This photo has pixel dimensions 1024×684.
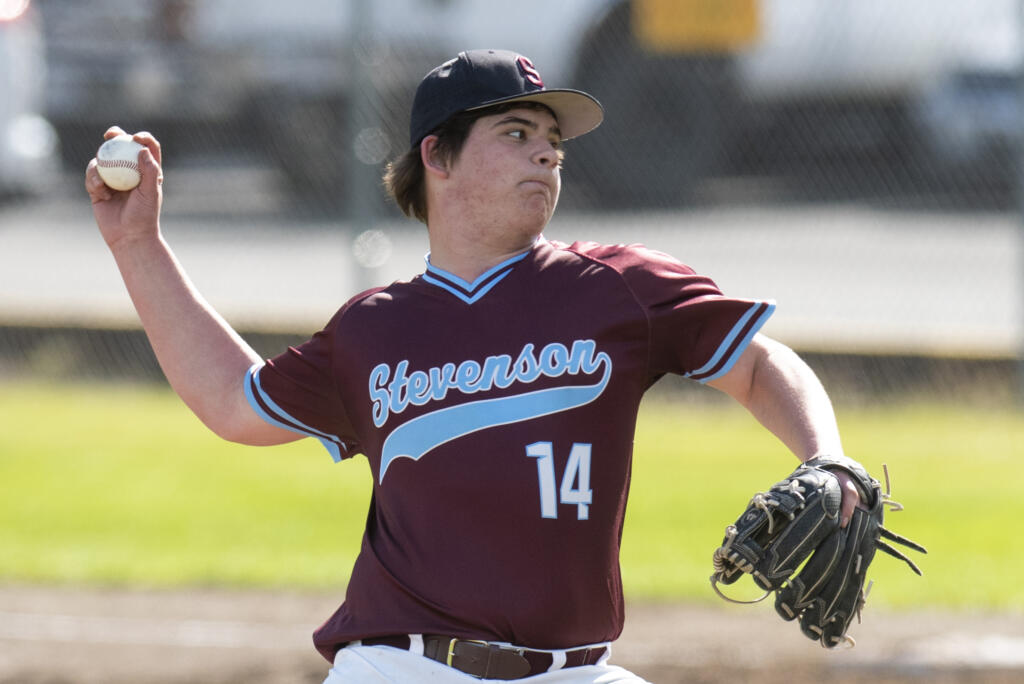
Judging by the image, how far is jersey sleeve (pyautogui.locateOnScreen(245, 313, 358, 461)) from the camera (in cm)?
282

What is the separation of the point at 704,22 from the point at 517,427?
20.6ft

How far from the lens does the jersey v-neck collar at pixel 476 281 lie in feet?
9.00

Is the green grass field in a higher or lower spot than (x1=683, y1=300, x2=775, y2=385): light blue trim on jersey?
higher

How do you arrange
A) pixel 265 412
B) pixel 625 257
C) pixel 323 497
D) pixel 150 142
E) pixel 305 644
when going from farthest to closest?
pixel 323 497 → pixel 305 644 → pixel 150 142 → pixel 265 412 → pixel 625 257

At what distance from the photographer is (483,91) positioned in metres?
2.74

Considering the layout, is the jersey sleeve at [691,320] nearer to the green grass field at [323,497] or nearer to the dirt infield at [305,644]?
the dirt infield at [305,644]

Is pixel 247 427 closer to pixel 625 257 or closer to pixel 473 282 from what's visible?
pixel 473 282

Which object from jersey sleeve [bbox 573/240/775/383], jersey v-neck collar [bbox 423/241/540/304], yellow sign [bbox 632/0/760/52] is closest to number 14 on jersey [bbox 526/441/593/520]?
jersey sleeve [bbox 573/240/775/383]

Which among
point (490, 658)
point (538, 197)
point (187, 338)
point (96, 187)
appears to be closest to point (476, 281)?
point (538, 197)

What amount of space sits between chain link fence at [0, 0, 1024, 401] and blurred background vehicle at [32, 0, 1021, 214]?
1cm

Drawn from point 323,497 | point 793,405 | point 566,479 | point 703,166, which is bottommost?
point 566,479

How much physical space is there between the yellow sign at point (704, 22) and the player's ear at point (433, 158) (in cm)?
585

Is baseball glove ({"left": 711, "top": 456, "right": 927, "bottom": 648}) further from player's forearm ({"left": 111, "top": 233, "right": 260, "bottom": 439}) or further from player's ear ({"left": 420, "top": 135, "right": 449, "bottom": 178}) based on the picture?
player's forearm ({"left": 111, "top": 233, "right": 260, "bottom": 439})

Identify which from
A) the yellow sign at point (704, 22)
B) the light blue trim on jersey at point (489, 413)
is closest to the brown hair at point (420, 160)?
the light blue trim on jersey at point (489, 413)
